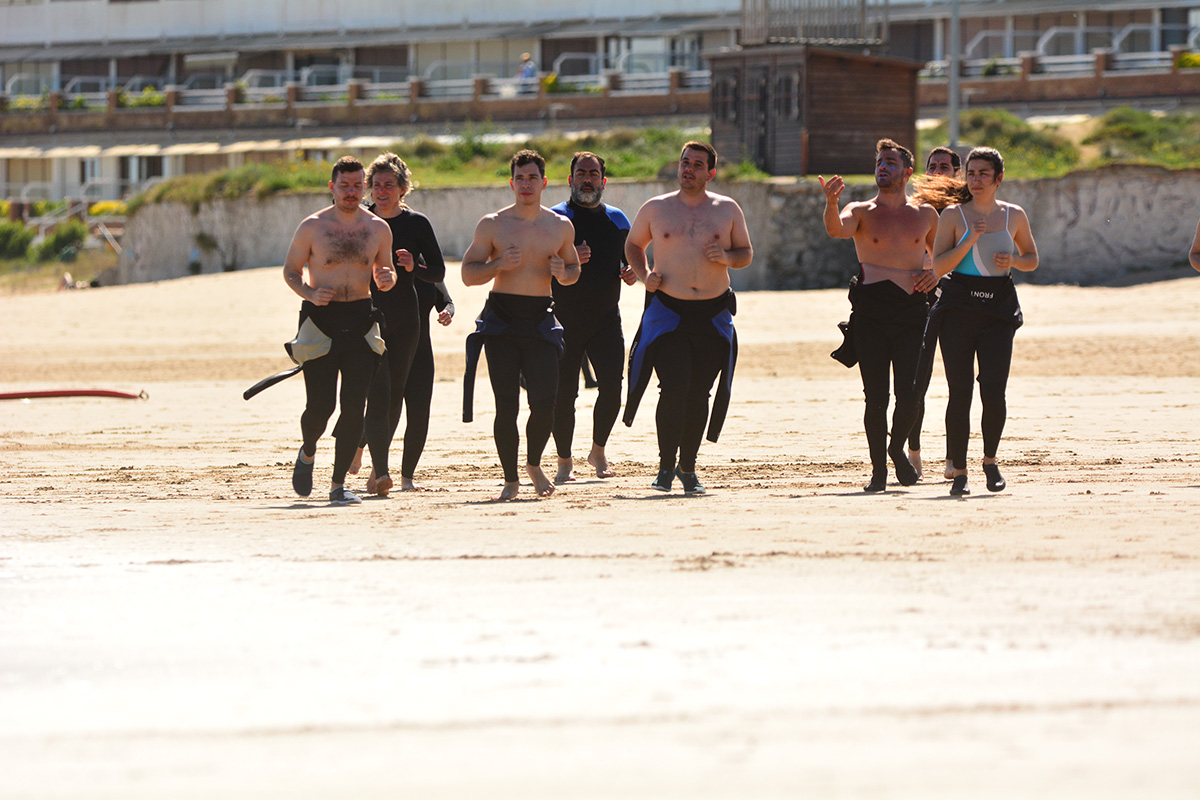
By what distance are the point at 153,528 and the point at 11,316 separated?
19555 millimetres

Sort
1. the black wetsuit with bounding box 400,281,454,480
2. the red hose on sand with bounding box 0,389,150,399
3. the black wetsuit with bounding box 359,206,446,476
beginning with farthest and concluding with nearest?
the red hose on sand with bounding box 0,389,150,399, the black wetsuit with bounding box 400,281,454,480, the black wetsuit with bounding box 359,206,446,476

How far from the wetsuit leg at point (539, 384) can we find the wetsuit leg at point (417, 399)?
82 cm

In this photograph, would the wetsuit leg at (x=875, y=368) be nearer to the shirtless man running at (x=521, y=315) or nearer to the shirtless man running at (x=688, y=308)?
the shirtless man running at (x=688, y=308)

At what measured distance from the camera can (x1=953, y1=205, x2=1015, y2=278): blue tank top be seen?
746cm

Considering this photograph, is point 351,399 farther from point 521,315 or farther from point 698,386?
point 698,386

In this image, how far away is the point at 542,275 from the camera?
7852 millimetres

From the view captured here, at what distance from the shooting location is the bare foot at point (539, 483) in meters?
7.73

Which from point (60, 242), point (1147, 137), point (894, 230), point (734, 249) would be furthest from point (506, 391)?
point (60, 242)

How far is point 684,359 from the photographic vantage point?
7.89m

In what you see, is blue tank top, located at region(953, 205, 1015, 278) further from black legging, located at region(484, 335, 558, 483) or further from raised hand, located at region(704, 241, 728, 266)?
black legging, located at region(484, 335, 558, 483)

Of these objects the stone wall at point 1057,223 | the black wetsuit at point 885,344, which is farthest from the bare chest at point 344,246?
the stone wall at point 1057,223

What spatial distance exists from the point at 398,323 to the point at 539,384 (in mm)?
916

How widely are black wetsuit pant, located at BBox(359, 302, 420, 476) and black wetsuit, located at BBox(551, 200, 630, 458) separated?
0.91 meters

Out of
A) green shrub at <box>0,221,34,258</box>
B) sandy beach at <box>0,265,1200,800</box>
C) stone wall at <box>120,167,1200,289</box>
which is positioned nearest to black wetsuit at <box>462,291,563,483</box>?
sandy beach at <box>0,265,1200,800</box>
